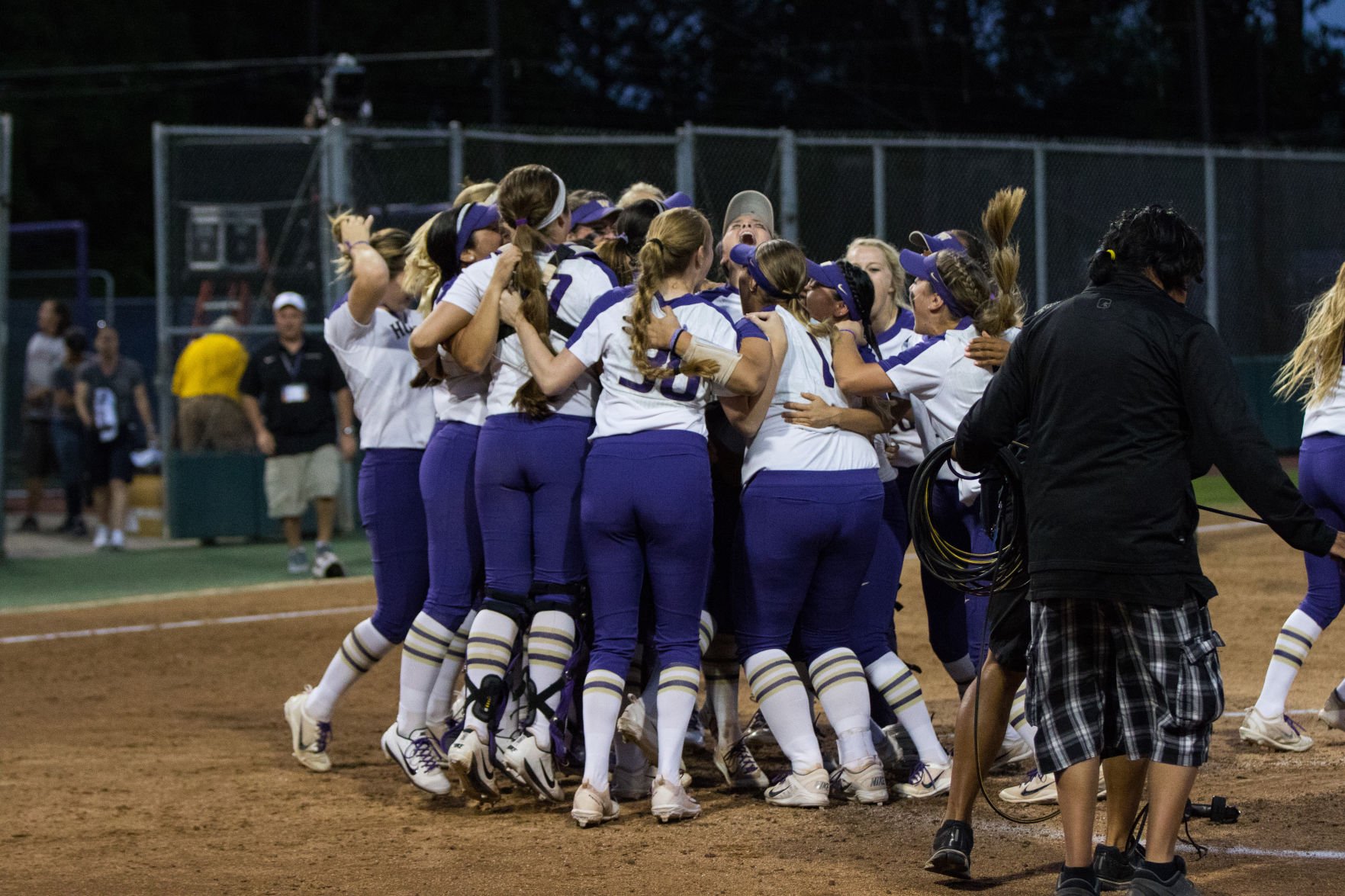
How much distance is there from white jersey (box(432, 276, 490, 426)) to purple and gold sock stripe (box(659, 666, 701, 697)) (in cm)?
118

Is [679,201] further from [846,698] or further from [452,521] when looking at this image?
[846,698]

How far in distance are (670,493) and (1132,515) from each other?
5.68ft

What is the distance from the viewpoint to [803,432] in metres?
5.78

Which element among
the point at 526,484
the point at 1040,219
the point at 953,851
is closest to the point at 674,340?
the point at 526,484

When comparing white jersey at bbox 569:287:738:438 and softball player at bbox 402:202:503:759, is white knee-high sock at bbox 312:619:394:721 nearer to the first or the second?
softball player at bbox 402:202:503:759

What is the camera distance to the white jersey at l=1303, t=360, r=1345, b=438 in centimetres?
630

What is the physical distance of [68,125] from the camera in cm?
3030

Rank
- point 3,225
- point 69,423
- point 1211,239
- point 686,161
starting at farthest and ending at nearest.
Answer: point 1211,239 < point 69,423 < point 686,161 < point 3,225

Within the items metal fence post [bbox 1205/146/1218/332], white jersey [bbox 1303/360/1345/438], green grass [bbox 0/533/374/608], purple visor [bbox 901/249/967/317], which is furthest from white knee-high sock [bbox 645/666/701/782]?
metal fence post [bbox 1205/146/1218/332]

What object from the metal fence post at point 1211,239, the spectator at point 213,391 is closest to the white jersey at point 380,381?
the spectator at point 213,391

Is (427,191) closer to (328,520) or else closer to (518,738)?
(328,520)

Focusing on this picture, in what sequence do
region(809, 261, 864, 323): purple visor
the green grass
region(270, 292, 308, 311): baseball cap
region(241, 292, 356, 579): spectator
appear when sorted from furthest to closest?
region(241, 292, 356, 579): spectator → the green grass → region(270, 292, 308, 311): baseball cap → region(809, 261, 864, 323): purple visor

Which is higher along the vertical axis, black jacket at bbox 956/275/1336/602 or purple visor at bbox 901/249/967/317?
purple visor at bbox 901/249/967/317

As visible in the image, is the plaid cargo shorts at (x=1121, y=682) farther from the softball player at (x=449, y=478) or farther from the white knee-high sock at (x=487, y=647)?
the softball player at (x=449, y=478)
